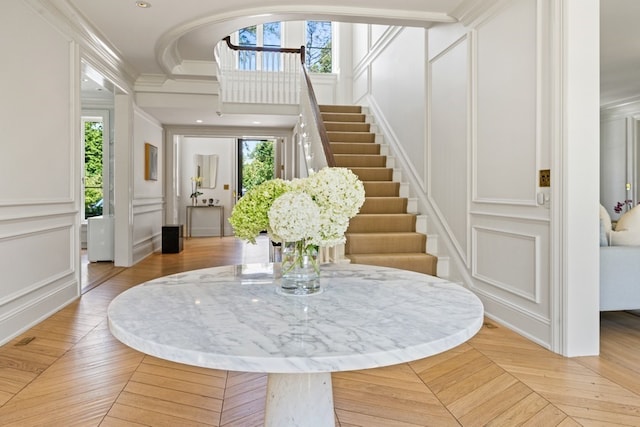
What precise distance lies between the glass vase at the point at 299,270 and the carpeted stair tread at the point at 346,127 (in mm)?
5057

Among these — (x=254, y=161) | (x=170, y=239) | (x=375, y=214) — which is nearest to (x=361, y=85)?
(x=375, y=214)

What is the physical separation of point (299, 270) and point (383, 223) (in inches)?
→ 133

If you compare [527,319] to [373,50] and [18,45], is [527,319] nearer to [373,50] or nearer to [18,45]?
[18,45]

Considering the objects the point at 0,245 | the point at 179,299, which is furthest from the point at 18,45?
the point at 179,299

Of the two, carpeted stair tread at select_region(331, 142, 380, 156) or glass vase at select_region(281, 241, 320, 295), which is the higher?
carpeted stair tread at select_region(331, 142, 380, 156)

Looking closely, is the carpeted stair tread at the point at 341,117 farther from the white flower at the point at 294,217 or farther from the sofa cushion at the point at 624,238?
the white flower at the point at 294,217

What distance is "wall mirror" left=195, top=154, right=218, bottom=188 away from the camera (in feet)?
34.4

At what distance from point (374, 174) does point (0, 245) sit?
378cm

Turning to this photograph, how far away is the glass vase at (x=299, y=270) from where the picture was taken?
4.08 feet

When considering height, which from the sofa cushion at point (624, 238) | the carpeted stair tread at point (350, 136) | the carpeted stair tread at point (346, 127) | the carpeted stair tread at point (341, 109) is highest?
the carpeted stair tread at point (341, 109)

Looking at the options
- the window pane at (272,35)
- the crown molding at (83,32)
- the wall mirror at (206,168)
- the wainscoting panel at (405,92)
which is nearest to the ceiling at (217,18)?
the crown molding at (83,32)

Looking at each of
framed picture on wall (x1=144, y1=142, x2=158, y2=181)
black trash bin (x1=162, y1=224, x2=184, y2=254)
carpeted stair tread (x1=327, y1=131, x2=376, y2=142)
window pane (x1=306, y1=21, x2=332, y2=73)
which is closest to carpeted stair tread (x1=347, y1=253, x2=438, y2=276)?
carpeted stair tread (x1=327, y1=131, x2=376, y2=142)

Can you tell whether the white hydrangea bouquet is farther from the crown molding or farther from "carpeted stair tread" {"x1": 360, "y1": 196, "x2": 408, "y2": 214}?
"carpeted stair tread" {"x1": 360, "y1": 196, "x2": 408, "y2": 214}

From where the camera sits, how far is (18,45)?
2.98 metres
